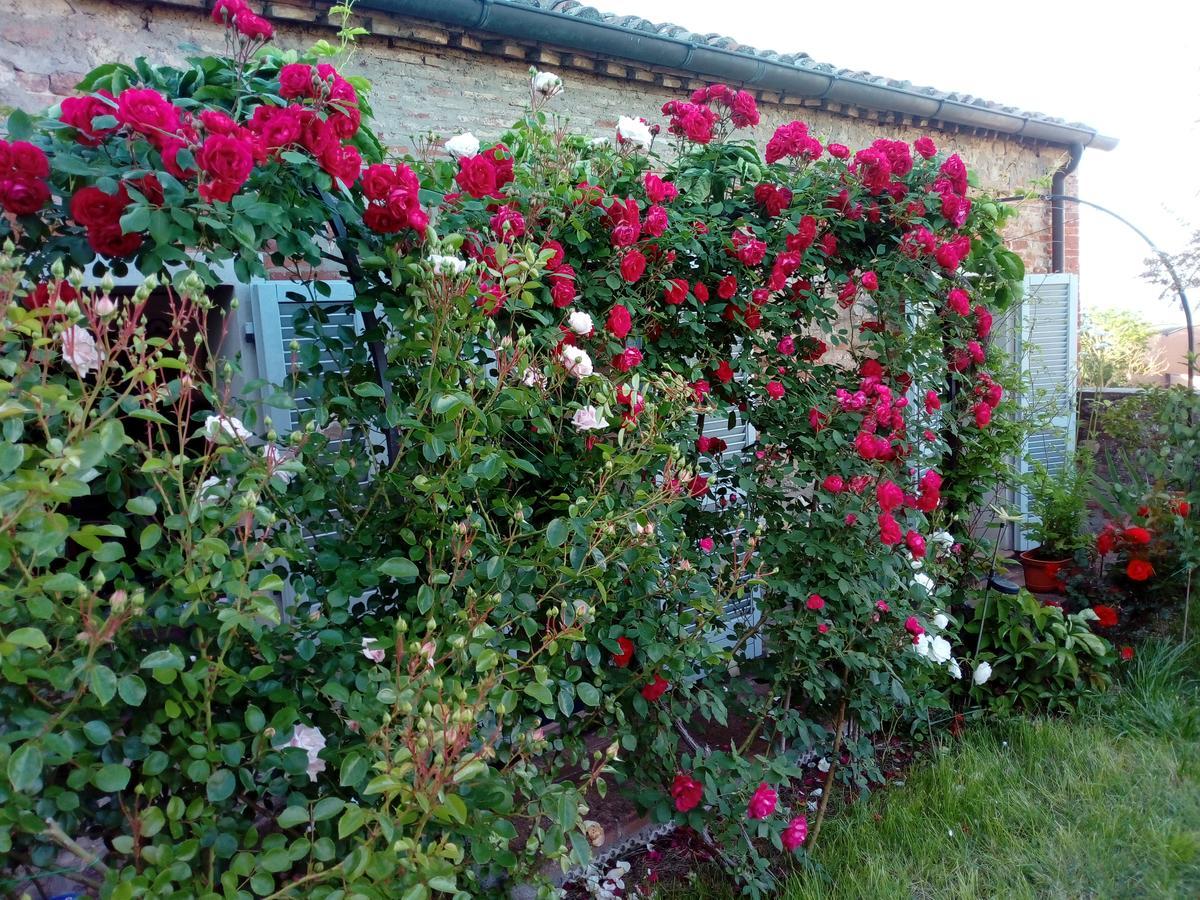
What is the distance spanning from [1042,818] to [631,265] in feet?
7.60

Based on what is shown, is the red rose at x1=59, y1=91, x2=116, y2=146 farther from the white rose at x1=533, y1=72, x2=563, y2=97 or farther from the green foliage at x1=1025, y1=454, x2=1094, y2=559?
the green foliage at x1=1025, y1=454, x2=1094, y2=559

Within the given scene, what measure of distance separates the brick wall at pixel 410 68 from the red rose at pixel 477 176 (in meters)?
1.38

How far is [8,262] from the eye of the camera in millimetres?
1229

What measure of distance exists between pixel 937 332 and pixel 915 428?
1.40ft

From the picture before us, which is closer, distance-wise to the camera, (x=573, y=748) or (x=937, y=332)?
(x=573, y=748)

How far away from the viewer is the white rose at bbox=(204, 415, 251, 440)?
145 centimetres

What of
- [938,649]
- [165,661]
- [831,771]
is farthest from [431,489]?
[938,649]

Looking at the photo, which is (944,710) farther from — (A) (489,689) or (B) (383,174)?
(B) (383,174)

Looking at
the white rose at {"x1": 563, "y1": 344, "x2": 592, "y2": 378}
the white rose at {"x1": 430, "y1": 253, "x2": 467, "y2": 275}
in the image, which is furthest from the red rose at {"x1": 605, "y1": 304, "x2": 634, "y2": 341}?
the white rose at {"x1": 430, "y1": 253, "x2": 467, "y2": 275}

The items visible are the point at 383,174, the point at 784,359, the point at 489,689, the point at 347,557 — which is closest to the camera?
the point at 489,689

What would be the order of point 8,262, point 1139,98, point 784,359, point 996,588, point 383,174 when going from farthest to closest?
point 1139,98, point 996,588, point 784,359, point 383,174, point 8,262

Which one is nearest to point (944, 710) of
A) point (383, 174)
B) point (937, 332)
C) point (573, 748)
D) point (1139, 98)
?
point (937, 332)

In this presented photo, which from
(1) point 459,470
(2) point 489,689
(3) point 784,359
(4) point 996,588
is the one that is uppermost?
(3) point 784,359

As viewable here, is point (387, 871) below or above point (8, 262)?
below
